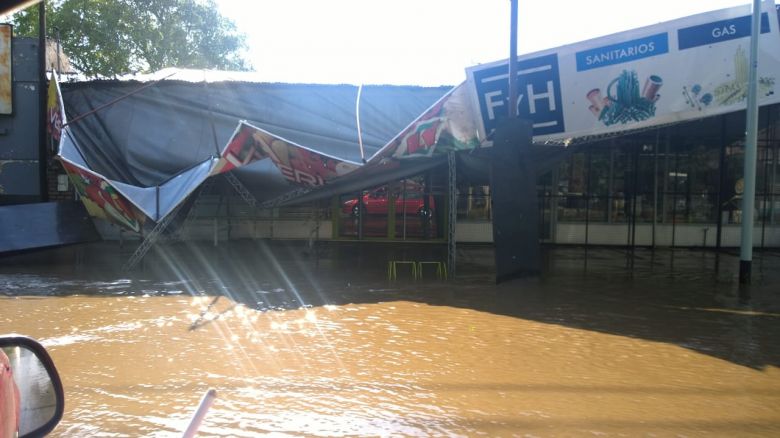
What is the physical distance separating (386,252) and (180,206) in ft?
17.1

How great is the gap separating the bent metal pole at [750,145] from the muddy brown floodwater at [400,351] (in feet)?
2.21

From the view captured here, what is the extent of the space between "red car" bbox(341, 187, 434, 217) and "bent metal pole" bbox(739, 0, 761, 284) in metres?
7.88

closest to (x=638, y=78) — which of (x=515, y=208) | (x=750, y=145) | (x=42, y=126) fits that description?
(x=750, y=145)

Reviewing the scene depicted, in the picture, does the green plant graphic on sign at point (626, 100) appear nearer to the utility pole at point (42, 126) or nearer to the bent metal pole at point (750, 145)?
the bent metal pole at point (750, 145)

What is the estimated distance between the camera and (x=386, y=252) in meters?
13.8

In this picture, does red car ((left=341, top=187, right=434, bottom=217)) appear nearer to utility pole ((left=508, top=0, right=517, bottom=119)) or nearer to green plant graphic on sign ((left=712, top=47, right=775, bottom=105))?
utility pole ((left=508, top=0, right=517, bottom=119))

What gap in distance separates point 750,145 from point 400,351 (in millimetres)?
7336

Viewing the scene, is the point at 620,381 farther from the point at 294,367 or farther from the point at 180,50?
the point at 180,50

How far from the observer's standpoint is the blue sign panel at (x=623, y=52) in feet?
30.9

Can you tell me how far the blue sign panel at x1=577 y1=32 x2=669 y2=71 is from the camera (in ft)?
30.9

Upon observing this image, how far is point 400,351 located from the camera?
5840mm

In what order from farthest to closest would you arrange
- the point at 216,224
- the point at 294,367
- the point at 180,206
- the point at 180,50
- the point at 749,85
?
1. the point at 180,50
2. the point at 216,224
3. the point at 180,206
4. the point at 749,85
5. the point at 294,367

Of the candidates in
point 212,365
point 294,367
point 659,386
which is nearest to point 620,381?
point 659,386

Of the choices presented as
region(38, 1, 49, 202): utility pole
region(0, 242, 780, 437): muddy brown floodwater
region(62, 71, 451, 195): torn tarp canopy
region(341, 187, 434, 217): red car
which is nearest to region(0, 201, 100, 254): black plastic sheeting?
region(0, 242, 780, 437): muddy brown floodwater
